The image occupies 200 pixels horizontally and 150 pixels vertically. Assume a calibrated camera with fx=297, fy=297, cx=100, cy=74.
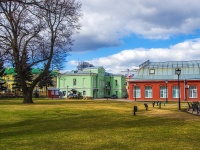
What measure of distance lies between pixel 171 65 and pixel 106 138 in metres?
52.2

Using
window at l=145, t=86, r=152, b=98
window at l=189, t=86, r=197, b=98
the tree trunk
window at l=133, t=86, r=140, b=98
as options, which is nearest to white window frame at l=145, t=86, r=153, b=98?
window at l=145, t=86, r=152, b=98

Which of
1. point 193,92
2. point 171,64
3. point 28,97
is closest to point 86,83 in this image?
point 171,64

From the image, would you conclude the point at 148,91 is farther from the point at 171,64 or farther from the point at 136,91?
the point at 171,64

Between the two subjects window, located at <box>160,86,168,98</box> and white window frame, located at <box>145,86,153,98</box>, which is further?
white window frame, located at <box>145,86,153,98</box>

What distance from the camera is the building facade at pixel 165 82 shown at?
5578 cm

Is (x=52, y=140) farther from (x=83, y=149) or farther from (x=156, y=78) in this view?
(x=156, y=78)

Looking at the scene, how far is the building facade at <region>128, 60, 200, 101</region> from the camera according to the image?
55.8 m

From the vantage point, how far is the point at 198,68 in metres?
57.5

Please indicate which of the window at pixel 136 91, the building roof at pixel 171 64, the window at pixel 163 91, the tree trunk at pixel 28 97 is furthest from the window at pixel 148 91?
the tree trunk at pixel 28 97

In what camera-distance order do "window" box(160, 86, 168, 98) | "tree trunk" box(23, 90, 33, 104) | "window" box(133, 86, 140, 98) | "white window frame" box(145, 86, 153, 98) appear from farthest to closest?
"window" box(133, 86, 140, 98), "white window frame" box(145, 86, 153, 98), "window" box(160, 86, 168, 98), "tree trunk" box(23, 90, 33, 104)

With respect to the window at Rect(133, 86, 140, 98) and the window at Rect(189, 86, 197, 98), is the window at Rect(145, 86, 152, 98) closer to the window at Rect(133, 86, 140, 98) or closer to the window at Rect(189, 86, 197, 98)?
the window at Rect(133, 86, 140, 98)

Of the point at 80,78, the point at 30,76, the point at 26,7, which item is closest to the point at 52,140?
the point at 26,7

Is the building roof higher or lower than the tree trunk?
higher

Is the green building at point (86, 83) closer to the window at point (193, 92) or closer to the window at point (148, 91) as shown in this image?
the window at point (148, 91)
